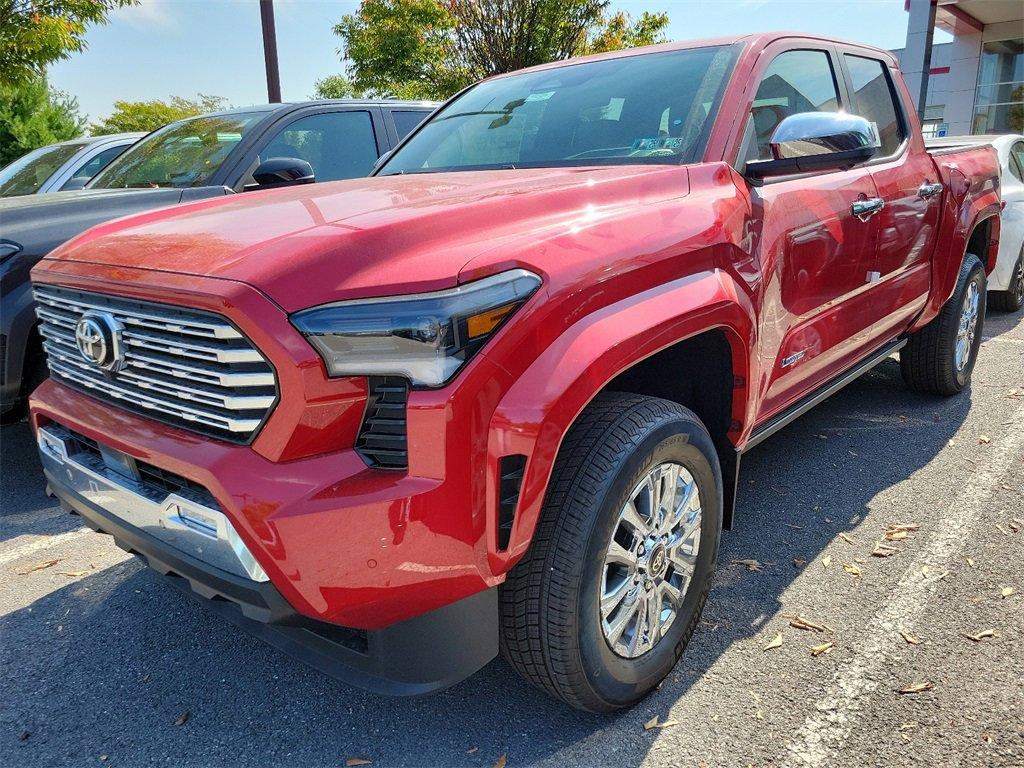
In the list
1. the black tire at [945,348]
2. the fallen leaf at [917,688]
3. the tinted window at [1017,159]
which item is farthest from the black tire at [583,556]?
the tinted window at [1017,159]

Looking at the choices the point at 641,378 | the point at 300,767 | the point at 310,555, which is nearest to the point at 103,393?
the point at 310,555

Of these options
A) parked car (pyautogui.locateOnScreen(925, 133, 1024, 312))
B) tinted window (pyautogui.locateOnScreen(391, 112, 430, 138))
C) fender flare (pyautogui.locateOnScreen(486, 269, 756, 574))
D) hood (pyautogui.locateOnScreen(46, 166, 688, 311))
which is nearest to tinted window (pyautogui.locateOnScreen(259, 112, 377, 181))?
tinted window (pyautogui.locateOnScreen(391, 112, 430, 138))

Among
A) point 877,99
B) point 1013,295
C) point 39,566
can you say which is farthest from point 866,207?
point 1013,295

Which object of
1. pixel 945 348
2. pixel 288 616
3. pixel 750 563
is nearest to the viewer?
pixel 288 616

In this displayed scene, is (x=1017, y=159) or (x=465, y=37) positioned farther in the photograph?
(x=465, y=37)

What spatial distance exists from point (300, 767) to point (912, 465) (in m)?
3.19

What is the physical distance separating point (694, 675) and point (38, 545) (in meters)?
2.77

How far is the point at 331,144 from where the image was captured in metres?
5.32

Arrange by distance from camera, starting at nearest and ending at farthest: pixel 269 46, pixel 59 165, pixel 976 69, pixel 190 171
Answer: pixel 190 171 < pixel 59 165 < pixel 269 46 < pixel 976 69

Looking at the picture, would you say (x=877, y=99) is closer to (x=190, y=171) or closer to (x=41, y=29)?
(x=190, y=171)

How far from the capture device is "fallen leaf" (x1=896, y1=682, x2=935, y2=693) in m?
2.26

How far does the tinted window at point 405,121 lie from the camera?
567 centimetres

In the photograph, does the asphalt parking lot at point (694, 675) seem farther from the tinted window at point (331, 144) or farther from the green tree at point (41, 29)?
the green tree at point (41, 29)

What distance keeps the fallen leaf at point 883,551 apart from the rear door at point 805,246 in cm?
67
